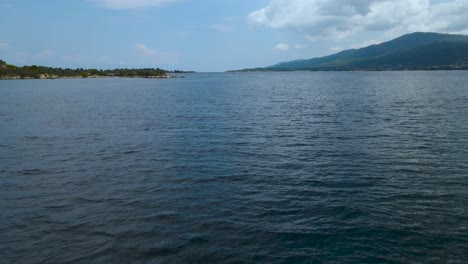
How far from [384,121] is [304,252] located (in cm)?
3849

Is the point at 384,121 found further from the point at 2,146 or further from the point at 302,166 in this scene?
the point at 2,146

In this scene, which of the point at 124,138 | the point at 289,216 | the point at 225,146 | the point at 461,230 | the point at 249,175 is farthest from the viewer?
the point at 124,138

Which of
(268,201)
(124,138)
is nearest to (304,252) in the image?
(268,201)

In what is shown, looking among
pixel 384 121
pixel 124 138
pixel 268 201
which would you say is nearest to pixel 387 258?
pixel 268 201

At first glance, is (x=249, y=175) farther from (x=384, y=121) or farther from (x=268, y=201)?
(x=384, y=121)

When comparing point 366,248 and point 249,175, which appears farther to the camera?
point 249,175

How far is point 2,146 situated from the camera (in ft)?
120

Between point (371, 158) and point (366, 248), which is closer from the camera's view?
point (366, 248)

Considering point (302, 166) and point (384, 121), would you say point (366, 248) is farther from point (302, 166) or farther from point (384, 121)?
point (384, 121)

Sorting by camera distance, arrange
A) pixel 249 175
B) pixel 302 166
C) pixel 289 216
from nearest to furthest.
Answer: pixel 289 216 < pixel 249 175 < pixel 302 166

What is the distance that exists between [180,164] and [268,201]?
1115 centimetres

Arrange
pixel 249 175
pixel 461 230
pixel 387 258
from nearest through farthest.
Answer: pixel 387 258
pixel 461 230
pixel 249 175

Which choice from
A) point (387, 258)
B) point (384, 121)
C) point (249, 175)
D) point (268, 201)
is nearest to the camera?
point (387, 258)

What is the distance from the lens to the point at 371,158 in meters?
28.7
